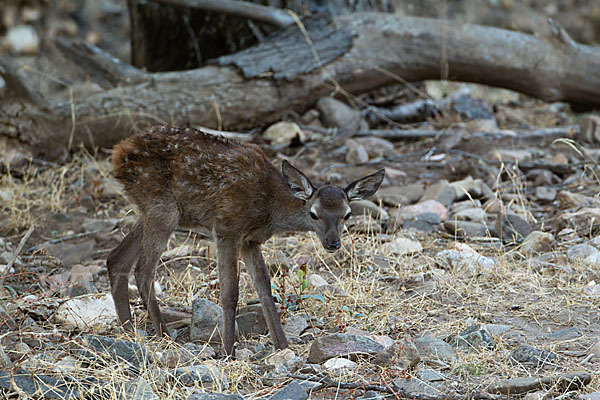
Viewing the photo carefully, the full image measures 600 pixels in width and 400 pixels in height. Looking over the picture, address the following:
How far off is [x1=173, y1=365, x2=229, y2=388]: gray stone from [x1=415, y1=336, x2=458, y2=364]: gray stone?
1229 millimetres

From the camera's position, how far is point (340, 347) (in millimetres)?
4359

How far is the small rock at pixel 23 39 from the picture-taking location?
15.5 metres

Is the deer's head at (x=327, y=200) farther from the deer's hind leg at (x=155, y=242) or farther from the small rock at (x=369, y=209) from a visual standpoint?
the small rock at (x=369, y=209)

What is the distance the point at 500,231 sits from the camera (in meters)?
6.67

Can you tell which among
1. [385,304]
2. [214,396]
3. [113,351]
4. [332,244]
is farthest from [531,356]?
[113,351]

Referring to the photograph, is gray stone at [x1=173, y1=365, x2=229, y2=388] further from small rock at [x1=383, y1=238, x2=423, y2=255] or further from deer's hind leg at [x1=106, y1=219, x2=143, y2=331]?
small rock at [x1=383, y1=238, x2=423, y2=255]

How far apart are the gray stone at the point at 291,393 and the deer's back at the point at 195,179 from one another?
1.38m

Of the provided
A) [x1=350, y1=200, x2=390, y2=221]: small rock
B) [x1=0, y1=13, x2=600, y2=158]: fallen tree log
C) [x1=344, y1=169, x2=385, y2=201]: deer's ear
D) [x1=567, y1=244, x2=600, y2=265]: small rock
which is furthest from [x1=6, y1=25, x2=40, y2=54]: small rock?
[x1=567, y1=244, x2=600, y2=265]: small rock

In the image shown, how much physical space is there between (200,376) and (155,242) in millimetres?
1248

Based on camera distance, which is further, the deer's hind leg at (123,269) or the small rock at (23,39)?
the small rock at (23,39)

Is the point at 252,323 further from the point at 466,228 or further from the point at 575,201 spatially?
the point at 575,201

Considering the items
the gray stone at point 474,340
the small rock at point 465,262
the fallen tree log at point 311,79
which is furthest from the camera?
the fallen tree log at point 311,79

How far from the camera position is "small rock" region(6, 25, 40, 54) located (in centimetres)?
1547

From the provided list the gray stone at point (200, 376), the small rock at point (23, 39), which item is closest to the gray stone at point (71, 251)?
the gray stone at point (200, 376)
